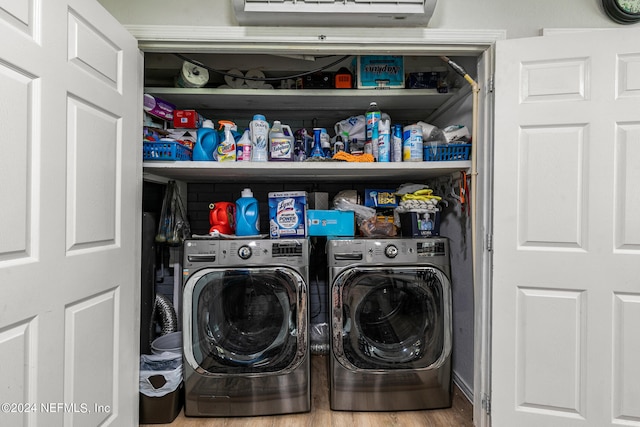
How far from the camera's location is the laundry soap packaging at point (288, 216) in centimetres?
191

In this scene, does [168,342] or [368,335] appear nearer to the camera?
[368,335]

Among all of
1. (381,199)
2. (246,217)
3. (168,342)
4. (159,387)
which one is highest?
(381,199)

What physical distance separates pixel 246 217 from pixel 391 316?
1.06 m

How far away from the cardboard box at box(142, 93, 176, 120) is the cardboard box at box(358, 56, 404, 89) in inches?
47.3

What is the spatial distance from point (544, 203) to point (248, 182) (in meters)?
1.94

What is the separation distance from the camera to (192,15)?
1.45m

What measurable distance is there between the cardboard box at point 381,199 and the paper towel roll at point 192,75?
1.30 meters

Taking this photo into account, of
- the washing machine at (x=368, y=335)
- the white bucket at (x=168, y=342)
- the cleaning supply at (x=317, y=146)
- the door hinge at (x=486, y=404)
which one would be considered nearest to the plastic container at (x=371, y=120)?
the cleaning supply at (x=317, y=146)

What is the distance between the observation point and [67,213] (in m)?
1.09

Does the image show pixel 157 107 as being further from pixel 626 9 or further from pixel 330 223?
pixel 626 9

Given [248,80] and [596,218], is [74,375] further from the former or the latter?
[596,218]

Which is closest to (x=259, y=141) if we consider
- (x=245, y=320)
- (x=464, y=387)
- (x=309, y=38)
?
(x=309, y=38)

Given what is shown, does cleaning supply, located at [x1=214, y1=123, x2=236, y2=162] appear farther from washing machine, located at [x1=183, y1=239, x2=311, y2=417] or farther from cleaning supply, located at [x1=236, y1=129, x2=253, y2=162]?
washing machine, located at [x1=183, y1=239, x2=311, y2=417]

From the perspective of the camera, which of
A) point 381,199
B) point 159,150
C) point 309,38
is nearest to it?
point 309,38
